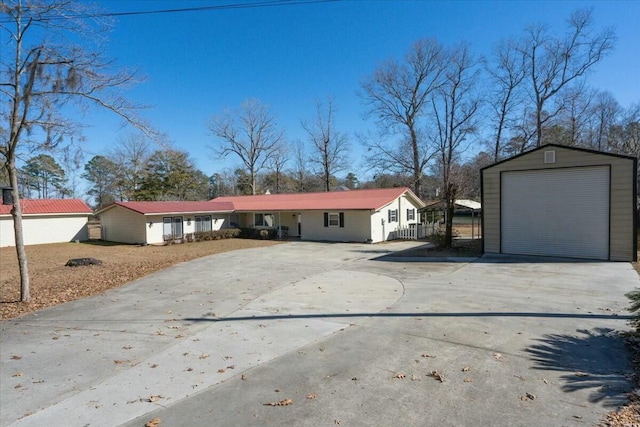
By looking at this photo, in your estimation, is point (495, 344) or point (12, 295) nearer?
A: point (495, 344)

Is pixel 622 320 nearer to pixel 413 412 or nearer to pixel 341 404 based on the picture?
pixel 413 412

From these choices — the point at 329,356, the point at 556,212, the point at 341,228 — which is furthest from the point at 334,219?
the point at 329,356

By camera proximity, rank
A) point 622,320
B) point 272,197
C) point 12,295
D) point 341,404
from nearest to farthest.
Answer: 1. point 341,404
2. point 622,320
3. point 12,295
4. point 272,197

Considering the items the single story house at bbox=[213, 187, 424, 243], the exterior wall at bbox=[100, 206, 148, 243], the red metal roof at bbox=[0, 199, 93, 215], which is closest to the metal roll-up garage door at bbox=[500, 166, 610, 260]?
the single story house at bbox=[213, 187, 424, 243]

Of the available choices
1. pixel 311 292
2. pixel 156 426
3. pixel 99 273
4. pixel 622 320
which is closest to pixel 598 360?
pixel 622 320

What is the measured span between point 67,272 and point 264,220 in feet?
55.3

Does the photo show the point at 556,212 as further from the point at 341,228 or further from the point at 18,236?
the point at 18,236

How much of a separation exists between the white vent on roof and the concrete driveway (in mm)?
5781

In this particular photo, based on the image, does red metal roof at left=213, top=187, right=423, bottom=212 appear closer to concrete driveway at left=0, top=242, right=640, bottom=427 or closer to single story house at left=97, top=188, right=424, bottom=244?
single story house at left=97, top=188, right=424, bottom=244

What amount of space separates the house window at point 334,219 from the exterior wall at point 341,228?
248 millimetres

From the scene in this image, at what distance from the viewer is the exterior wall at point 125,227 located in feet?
85.0

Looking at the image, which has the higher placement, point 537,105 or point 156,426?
point 537,105

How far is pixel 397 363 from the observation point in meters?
5.06

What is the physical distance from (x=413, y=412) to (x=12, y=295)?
1223cm
